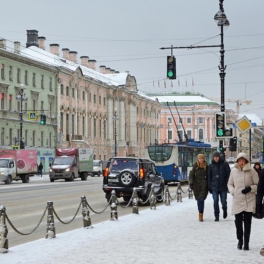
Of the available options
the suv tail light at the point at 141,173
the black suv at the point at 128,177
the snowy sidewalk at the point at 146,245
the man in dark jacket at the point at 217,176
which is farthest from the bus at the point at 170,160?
the snowy sidewalk at the point at 146,245

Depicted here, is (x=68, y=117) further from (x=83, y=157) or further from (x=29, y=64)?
(x=83, y=157)

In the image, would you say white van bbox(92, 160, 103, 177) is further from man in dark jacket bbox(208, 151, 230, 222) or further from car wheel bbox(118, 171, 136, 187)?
man in dark jacket bbox(208, 151, 230, 222)

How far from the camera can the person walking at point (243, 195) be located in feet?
39.7

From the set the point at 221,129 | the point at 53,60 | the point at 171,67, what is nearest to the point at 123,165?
the point at 171,67

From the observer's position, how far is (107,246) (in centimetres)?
1248

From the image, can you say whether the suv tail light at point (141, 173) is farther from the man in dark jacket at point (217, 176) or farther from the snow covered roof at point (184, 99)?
the snow covered roof at point (184, 99)

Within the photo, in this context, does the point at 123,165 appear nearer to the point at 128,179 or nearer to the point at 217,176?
the point at 128,179

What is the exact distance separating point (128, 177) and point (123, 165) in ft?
2.80

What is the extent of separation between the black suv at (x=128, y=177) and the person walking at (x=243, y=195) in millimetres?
12036

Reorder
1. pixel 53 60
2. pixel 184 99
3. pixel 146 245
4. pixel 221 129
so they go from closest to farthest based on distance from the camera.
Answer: pixel 146 245
pixel 221 129
pixel 53 60
pixel 184 99

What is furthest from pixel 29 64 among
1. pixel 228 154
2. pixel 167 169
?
pixel 228 154

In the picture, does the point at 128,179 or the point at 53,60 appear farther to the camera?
the point at 53,60

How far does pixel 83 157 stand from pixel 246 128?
116 feet

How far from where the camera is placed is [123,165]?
82.5 feet
